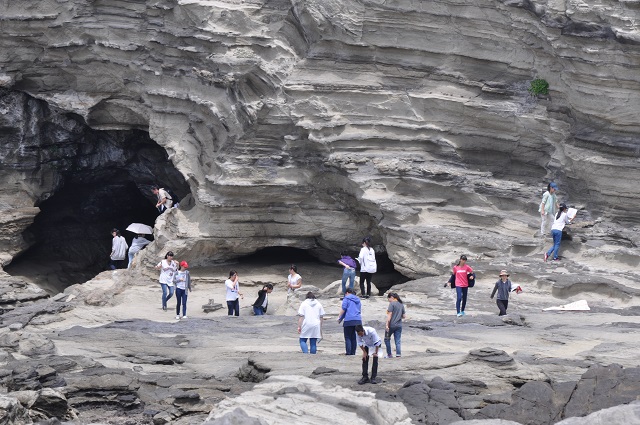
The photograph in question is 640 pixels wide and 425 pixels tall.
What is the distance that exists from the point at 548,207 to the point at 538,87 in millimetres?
3065

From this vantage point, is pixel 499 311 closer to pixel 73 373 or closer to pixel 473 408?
pixel 473 408

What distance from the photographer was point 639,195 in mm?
22000

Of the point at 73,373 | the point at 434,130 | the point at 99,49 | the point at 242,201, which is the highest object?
the point at 99,49

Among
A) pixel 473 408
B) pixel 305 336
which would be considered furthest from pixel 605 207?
pixel 473 408

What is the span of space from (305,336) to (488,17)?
1047 centimetres

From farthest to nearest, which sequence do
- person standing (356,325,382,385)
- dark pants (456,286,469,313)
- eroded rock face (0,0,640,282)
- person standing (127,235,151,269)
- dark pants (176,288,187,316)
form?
person standing (127,235,151,269)
eroded rock face (0,0,640,282)
dark pants (176,288,187,316)
dark pants (456,286,469,313)
person standing (356,325,382,385)

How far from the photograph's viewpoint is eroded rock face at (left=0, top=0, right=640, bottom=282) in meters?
22.2

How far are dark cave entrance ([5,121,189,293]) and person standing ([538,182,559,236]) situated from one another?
1019cm

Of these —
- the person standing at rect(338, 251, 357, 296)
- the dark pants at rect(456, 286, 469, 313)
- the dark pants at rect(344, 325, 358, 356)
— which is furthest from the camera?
the person standing at rect(338, 251, 357, 296)

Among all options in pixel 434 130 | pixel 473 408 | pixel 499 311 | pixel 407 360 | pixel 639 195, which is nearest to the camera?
pixel 473 408

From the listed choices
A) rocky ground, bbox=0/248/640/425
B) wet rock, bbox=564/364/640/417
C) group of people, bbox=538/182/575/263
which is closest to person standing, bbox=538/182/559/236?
group of people, bbox=538/182/575/263

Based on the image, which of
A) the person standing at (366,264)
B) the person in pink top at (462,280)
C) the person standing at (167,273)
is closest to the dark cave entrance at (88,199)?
the person standing at (167,273)

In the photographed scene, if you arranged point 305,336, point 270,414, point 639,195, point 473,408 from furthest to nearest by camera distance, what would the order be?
point 639,195
point 305,336
point 473,408
point 270,414

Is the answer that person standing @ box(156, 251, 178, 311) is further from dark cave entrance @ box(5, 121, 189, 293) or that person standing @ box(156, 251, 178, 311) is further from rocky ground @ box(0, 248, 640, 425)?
dark cave entrance @ box(5, 121, 189, 293)
